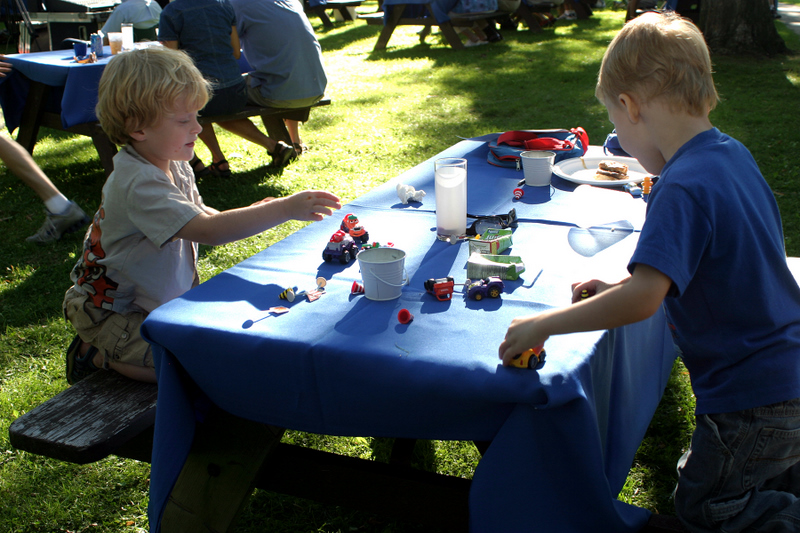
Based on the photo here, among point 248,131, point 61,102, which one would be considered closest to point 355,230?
point 61,102

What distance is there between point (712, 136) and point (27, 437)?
1.79 meters

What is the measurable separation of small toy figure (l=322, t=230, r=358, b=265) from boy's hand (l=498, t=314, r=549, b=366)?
0.68 metres

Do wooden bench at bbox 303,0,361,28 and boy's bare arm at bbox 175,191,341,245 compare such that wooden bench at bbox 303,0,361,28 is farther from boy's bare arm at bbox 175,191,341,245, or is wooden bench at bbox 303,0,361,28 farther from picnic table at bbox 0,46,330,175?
boy's bare arm at bbox 175,191,341,245

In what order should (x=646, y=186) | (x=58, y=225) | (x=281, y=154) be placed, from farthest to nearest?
(x=281, y=154) < (x=58, y=225) < (x=646, y=186)

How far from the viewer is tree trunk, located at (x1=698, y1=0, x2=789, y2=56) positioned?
8781 millimetres

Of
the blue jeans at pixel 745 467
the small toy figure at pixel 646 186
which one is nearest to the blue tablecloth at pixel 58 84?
the small toy figure at pixel 646 186

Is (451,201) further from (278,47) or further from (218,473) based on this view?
(278,47)

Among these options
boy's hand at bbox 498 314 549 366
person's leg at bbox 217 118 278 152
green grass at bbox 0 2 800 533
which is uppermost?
boy's hand at bbox 498 314 549 366

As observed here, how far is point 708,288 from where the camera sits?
1.37m

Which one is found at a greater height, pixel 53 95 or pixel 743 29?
pixel 53 95

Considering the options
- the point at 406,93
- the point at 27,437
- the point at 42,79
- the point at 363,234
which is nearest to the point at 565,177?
the point at 363,234

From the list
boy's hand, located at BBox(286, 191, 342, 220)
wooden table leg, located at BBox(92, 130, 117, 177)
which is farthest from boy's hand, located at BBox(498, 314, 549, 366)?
wooden table leg, located at BBox(92, 130, 117, 177)

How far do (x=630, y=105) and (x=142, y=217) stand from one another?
1347mm

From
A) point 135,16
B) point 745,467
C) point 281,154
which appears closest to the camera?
point 745,467
